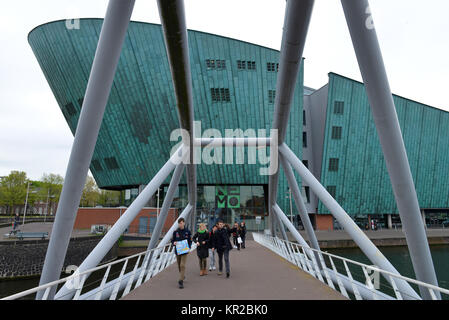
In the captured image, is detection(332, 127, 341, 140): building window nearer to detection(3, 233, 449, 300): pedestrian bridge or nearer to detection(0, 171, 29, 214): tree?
detection(3, 233, 449, 300): pedestrian bridge

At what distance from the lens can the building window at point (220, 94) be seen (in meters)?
35.5

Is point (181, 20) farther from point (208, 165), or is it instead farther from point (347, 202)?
point (347, 202)

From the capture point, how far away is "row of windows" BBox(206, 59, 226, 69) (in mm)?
Result: 35031

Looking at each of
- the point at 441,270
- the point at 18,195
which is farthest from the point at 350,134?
the point at 18,195

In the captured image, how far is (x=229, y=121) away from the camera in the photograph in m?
36.2

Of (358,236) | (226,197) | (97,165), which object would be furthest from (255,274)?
(97,165)

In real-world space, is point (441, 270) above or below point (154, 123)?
below

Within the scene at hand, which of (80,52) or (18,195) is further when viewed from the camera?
(18,195)

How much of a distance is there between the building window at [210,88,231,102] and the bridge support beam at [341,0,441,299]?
31144mm

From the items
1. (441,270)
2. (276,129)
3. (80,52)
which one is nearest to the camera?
(276,129)

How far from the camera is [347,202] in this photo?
4072 centimetres

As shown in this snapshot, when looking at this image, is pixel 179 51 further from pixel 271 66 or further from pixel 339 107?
pixel 339 107
